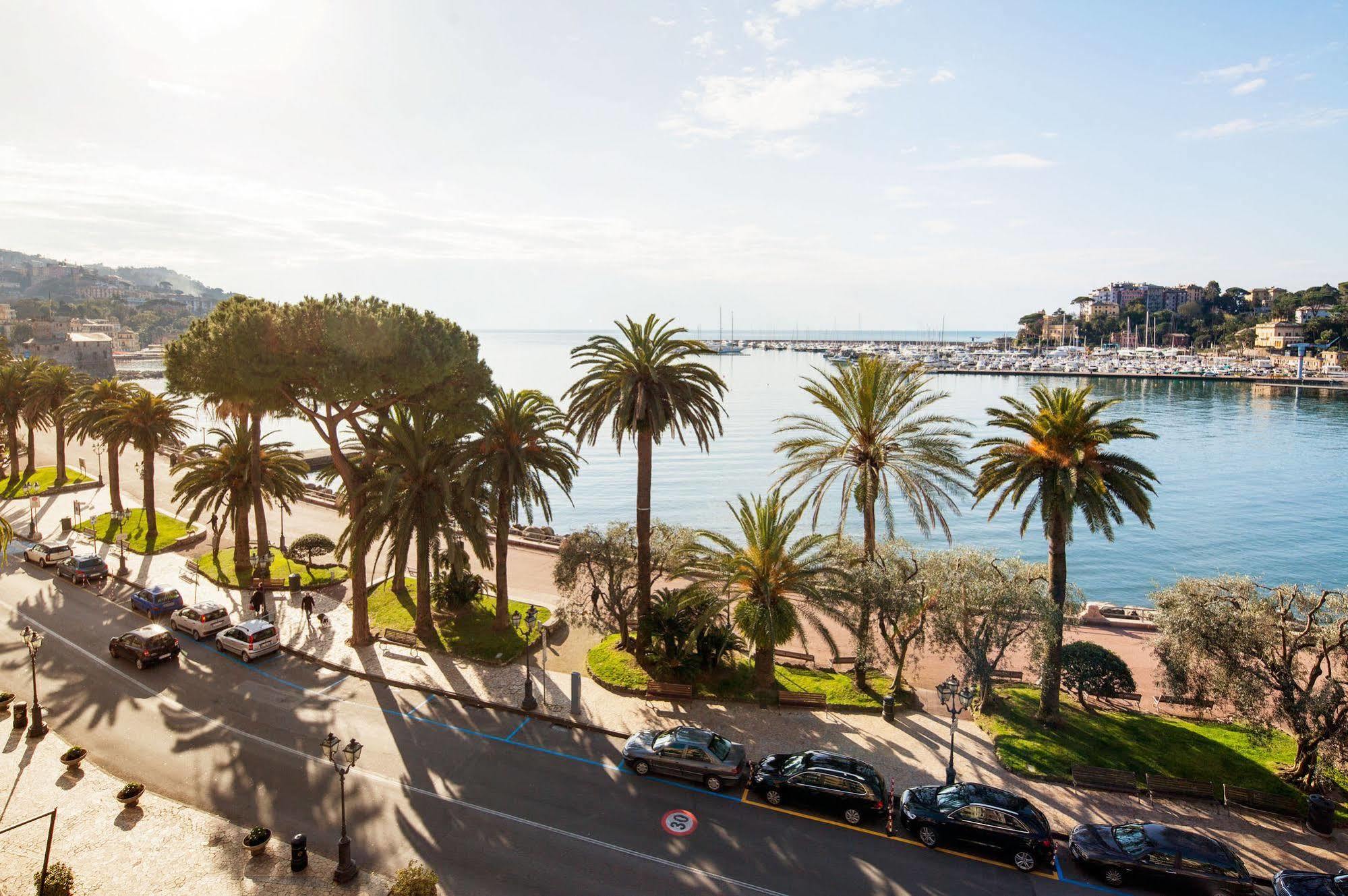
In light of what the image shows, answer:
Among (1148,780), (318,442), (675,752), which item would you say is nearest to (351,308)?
(675,752)

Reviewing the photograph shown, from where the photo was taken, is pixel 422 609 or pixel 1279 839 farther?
pixel 422 609

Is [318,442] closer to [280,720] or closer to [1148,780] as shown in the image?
[280,720]

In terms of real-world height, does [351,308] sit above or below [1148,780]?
above

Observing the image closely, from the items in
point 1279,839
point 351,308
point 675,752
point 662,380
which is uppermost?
point 351,308

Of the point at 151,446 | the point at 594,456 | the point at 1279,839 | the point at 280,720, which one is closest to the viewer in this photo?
the point at 1279,839

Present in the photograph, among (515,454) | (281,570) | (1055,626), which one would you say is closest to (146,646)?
(281,570)

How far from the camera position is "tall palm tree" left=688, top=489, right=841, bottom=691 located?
77.0ft

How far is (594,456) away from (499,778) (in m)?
83.0

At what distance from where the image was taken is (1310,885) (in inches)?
588

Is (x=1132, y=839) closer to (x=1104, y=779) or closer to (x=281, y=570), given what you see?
(x=1104, y=779)

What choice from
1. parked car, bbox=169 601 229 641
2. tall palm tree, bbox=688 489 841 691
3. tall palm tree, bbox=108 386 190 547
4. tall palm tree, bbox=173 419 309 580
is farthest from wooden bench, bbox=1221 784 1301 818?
tall palm tree, bbox=108 386 190 547

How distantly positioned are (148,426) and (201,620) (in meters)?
16.7

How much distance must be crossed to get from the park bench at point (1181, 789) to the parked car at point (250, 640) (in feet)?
93.7

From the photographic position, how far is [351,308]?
27984 mm
